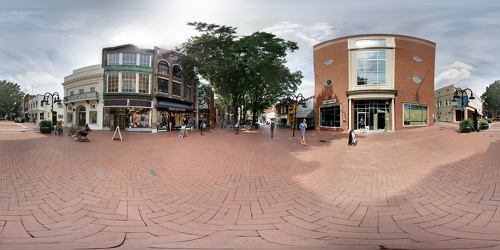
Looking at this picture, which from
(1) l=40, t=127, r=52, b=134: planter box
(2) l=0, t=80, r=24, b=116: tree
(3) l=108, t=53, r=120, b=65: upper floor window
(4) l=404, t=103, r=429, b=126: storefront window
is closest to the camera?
(1) l=40, t=127, r=52, b=134: planter box

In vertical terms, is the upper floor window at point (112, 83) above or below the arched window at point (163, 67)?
below

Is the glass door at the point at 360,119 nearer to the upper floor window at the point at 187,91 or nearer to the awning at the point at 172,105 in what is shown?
the awning at the point at 172,105

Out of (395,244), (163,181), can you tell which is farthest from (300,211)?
(163,181)

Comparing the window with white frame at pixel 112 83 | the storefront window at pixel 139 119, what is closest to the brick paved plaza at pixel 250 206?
the window with white frame at pixel 112 83

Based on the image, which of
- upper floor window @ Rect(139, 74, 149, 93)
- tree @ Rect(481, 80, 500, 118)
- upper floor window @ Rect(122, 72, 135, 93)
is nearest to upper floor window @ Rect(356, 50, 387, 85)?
tree @ Rect(481, 80, 500, 118)

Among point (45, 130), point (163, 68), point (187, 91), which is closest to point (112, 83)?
point (163, 68)

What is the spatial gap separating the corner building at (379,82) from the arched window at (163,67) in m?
16.8

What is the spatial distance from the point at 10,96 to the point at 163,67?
42.4 ft

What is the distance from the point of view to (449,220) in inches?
114

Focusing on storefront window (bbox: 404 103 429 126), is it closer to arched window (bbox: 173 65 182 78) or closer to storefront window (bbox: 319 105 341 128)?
storefront window (bbox: 319 105 341 128)

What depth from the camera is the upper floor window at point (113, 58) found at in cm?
1950

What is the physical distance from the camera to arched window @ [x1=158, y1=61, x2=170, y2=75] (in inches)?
896

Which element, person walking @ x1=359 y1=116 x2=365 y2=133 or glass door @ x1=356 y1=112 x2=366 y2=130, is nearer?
person walking @ x1=359 y1=116 x2=365 y2=133

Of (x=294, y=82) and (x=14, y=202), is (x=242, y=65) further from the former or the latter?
(x=14, y=202)
